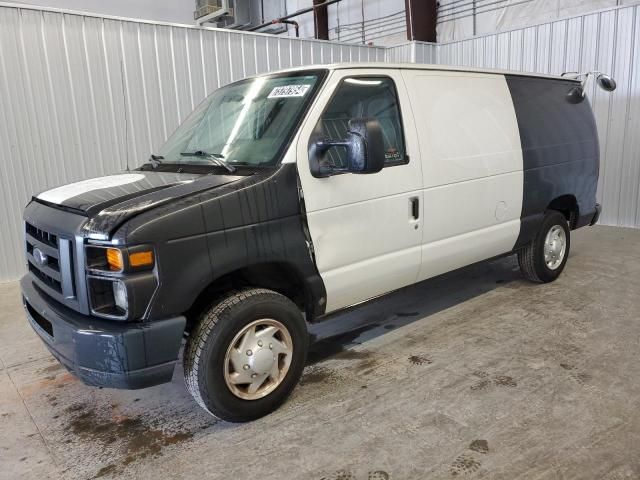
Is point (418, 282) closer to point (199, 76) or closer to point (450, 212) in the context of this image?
point (450, 212)

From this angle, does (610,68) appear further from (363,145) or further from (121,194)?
(121,194)

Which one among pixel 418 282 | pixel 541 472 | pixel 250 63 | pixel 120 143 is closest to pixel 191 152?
pixel 418 282

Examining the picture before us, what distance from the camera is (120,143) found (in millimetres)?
6875

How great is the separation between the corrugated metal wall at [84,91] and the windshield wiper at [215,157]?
3659 millimetres

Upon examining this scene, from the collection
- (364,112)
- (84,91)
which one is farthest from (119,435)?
(84,91)

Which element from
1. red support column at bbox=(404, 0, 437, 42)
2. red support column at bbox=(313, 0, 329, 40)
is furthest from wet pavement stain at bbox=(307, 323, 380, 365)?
red support column at bbox=(313, 0, 329, 40)

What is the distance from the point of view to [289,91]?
3.34 meters

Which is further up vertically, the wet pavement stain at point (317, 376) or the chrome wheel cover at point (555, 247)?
the chrome wheel cover at point (555, 247)

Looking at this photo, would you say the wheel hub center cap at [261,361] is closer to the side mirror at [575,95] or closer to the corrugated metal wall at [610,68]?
the side mirror at [575,95]

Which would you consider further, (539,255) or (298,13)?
(298,13)

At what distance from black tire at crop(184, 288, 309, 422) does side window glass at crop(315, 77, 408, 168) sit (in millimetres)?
968

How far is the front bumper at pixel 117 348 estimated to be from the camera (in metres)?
2.49

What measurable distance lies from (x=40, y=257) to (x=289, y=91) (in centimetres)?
183

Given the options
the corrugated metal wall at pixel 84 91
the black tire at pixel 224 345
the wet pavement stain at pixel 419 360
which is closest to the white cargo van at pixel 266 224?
the black tire at pixel 224 345
